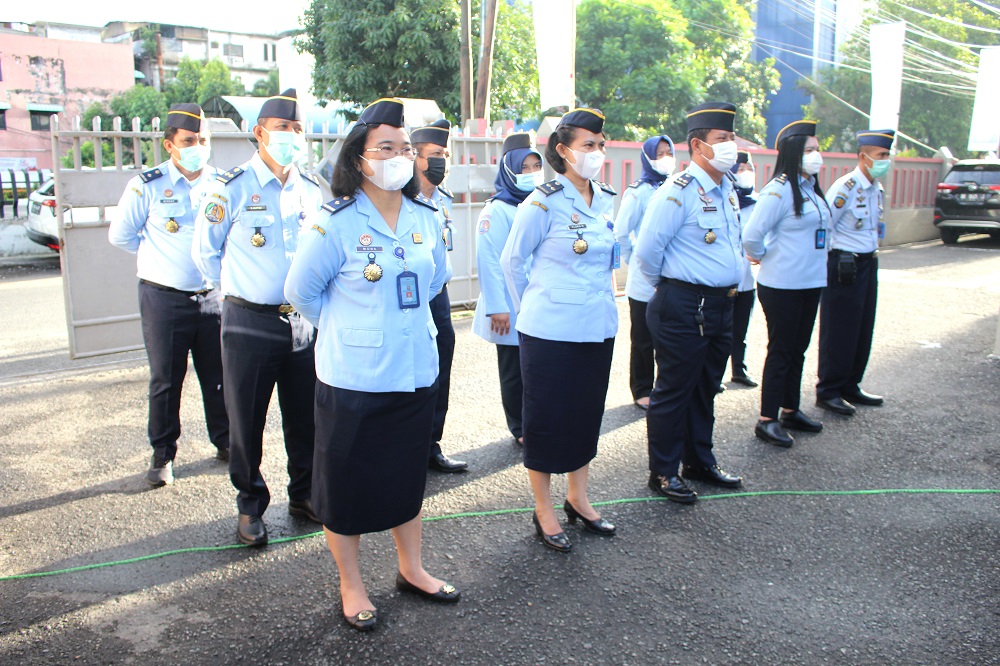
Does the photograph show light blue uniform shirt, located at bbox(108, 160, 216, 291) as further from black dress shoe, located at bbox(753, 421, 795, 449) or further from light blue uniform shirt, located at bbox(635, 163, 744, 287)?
black dress shoe, located at bbox(753, 421, 795, 449)

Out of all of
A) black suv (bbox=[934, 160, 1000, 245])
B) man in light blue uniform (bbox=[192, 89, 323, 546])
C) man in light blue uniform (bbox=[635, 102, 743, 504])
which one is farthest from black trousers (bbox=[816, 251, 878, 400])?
black suv (bbox=[934, 160, 1000, 245])

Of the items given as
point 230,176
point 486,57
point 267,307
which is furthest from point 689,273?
point 486,57

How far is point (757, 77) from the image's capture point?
42.9 meters

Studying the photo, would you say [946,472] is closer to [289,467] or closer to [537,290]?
[537,290]

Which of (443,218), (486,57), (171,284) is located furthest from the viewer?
(486,57)

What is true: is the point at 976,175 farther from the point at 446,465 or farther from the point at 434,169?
the point at 446,465

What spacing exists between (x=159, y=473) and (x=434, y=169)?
228 centimetres

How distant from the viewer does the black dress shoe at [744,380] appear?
268 inches

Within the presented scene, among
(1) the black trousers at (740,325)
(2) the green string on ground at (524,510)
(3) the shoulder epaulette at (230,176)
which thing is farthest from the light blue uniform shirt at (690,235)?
(1) the black trousers at (740,325)

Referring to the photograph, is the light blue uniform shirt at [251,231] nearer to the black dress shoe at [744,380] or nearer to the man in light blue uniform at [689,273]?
the man in light blue uniform at [689,273]

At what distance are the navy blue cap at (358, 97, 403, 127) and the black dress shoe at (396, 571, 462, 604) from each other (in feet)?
5.90

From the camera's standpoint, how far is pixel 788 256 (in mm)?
5293

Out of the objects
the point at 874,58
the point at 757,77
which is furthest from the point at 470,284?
the point at 757,77

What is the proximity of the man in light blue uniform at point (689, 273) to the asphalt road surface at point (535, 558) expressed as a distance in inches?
15.4
